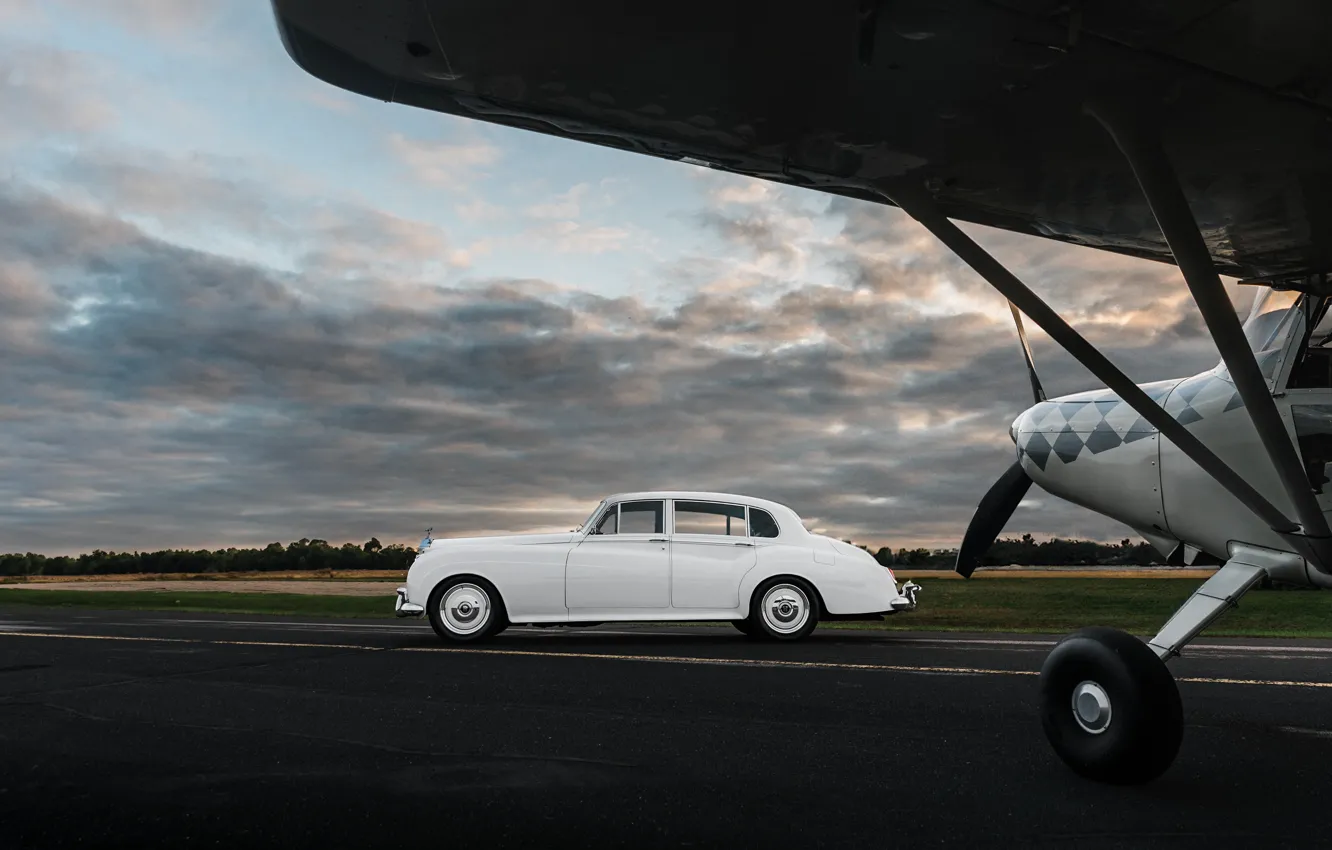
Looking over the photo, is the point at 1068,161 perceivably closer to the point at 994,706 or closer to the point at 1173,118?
the point at 1173,118

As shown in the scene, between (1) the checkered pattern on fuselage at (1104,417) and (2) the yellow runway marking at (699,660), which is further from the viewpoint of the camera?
(2) the yellow runway marking at (699,660)

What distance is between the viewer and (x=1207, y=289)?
3.36 m

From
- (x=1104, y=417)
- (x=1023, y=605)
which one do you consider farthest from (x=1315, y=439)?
(x=1023, y=605)

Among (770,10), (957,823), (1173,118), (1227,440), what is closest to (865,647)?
(1227,440)

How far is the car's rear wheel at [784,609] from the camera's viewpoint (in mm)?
9828

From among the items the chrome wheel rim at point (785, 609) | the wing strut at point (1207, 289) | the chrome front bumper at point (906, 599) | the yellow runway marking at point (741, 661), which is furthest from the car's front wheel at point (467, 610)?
the wing strut at point (1207, 289)

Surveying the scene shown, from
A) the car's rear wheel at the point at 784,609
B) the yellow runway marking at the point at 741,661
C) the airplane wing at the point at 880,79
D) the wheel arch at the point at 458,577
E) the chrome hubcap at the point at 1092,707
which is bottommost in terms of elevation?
the yellow runway marking at the point at 741,661

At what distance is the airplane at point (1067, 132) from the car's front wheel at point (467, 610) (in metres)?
6.85

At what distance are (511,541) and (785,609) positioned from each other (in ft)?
10.2

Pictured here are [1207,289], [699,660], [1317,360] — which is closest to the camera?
[1207,289]

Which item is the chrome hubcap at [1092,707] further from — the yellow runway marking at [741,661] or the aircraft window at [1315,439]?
the yellow runway marking at [741,661]

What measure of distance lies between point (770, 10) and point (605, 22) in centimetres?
44

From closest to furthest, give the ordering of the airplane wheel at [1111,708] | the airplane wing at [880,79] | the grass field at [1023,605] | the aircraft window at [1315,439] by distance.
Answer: the airplane wing at [880,79], the airplane wheel at [1111,708], the aircraft window at [1315,439], the grass field at [1023,605]

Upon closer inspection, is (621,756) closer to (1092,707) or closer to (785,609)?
(1092,707)
